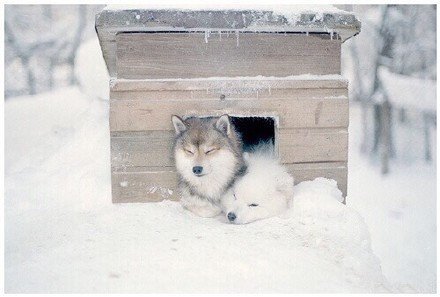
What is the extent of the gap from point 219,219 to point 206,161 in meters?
0.49

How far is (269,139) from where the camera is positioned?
4523mm

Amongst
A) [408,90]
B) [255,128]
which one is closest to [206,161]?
[255,128]

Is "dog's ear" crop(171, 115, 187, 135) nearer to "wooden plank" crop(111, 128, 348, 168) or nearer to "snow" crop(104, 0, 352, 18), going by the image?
"wooden plank" crop(111, 128, 348, 168)

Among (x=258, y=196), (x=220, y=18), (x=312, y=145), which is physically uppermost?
(x=220, y=18)

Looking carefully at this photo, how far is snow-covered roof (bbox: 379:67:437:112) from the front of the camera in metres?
10.0

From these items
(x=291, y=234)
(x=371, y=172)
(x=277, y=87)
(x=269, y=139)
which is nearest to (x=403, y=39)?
(x=371, y=172)

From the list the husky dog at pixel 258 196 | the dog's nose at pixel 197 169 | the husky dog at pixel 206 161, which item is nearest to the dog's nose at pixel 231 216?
the husky dog at pixel 258 196

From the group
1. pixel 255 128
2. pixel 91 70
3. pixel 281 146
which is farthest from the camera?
pixel 91 70

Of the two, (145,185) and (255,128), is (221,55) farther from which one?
(255,128)

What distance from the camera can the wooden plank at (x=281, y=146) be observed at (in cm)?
364

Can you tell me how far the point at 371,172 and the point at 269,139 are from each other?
7.17 meters

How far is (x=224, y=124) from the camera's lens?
11.7 ft

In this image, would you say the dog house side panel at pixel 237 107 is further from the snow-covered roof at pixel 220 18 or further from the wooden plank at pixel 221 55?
the snow-covered roof at pixel 220 18

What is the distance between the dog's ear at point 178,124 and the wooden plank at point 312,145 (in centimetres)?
81
